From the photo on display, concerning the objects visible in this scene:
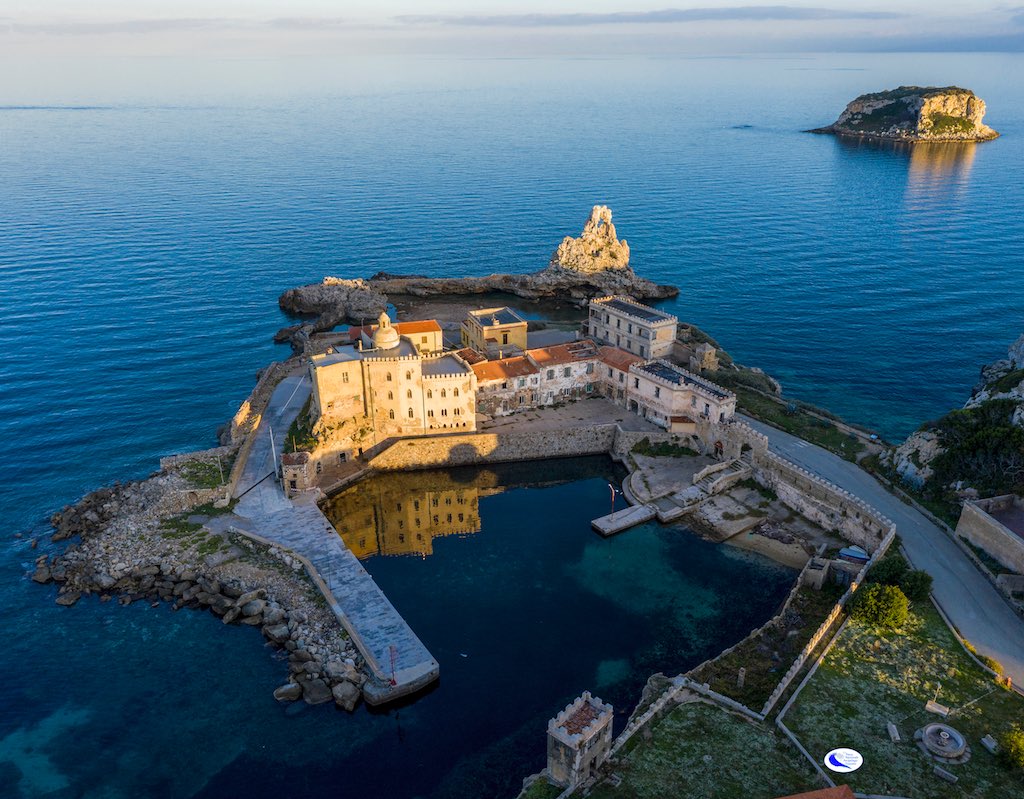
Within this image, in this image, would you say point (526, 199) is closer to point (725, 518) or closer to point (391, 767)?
point (725, 518)

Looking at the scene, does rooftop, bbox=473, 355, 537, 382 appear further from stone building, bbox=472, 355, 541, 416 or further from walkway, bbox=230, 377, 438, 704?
walkway, bbox=230, 377, 438, 704

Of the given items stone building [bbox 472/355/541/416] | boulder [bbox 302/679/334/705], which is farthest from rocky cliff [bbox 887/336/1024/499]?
boulder [bbox 302/679/334/705]

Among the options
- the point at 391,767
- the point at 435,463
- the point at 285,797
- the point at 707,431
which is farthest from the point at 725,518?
the point at 285,797

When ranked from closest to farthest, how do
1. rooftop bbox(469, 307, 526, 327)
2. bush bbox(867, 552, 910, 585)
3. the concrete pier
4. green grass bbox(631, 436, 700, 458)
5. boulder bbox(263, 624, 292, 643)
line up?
bush bbox(867, 552, 910, 585) → boulder bbox(263, 624, 292, 643) → the concrete pier → green grass bbox(631, 436, 700, 458) → rooftop bbox(469, 307, 526, 327)

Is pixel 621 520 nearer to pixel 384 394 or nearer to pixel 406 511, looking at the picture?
pixel 406 511

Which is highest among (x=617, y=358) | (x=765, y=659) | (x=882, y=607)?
(x=617, y=358)

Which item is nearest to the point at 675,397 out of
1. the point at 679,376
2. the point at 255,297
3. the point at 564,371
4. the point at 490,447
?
the point at 679,376
